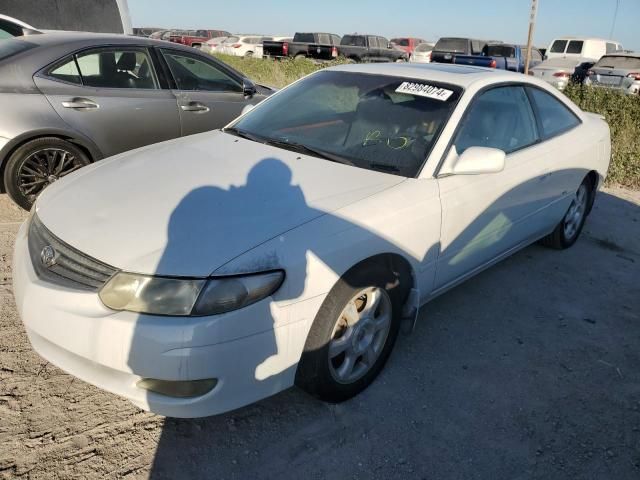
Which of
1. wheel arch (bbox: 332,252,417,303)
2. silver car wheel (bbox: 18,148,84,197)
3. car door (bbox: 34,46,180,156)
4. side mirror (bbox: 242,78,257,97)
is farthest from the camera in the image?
side mirror (bbox: 242,78,257,97)

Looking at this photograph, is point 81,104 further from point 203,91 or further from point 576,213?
point 576,213

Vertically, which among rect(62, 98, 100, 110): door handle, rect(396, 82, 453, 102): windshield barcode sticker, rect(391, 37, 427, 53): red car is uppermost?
rect(396, 82, 453, 102): windshield barcode sticker

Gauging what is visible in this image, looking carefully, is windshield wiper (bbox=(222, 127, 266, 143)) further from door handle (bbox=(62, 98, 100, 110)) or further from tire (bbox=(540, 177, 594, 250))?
tire (bbox=(540, 177, 594, 250))

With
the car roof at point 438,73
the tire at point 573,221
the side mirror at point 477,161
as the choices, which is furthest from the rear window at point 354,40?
the side mirror at point 477,161

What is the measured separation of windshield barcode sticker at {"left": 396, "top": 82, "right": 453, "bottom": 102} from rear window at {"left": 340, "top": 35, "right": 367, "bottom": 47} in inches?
860

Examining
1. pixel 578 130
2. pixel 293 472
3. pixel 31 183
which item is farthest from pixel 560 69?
pixel 293 472

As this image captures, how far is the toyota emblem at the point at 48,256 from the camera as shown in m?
2.19

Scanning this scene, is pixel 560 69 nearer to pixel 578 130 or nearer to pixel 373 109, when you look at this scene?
pixel 578 130

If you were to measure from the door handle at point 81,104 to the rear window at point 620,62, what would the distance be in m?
14.5

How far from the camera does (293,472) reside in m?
2.17

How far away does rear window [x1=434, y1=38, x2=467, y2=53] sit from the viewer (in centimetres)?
1967

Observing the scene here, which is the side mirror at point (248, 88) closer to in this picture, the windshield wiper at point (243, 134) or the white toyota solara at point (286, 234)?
the white toyota solara at point (286, 234)

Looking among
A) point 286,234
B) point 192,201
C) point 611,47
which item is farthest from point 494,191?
point 611,47

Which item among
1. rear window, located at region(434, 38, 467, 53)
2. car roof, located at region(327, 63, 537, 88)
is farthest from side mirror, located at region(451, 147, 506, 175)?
rear window, located at region(434, 38, 467, 53)
